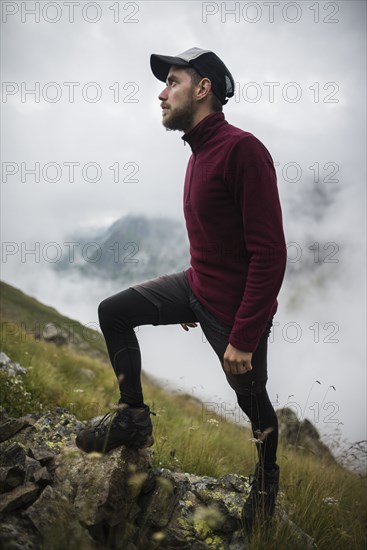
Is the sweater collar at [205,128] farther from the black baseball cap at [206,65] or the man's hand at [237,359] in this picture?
the man's hand at [237,359]

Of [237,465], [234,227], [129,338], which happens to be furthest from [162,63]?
[237,465]

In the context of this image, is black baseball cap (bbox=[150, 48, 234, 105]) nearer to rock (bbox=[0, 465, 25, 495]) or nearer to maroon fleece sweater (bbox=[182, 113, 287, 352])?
maroon fleece sweater (bbox=[182, 113, 287, 352])

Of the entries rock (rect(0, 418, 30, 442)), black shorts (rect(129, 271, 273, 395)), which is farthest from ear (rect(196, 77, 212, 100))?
rock (rect(0, 418, 30, 442))

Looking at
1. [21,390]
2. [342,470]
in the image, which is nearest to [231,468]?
[342,470]

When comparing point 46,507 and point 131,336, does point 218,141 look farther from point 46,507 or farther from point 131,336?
point 46,507

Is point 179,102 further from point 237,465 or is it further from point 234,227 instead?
point 237,465

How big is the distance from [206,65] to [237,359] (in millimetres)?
2422

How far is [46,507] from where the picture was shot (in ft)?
8.15

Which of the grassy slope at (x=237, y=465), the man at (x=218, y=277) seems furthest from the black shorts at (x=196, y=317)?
the grassy slope at (x=237, y=465)

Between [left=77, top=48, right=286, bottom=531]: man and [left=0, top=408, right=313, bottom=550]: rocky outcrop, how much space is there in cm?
21

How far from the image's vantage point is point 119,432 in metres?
3.05

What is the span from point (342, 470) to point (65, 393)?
15.0ft

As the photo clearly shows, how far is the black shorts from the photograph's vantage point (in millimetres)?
2871

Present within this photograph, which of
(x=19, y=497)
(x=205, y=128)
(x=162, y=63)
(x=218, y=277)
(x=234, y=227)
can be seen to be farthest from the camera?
(x=162, y=63)
